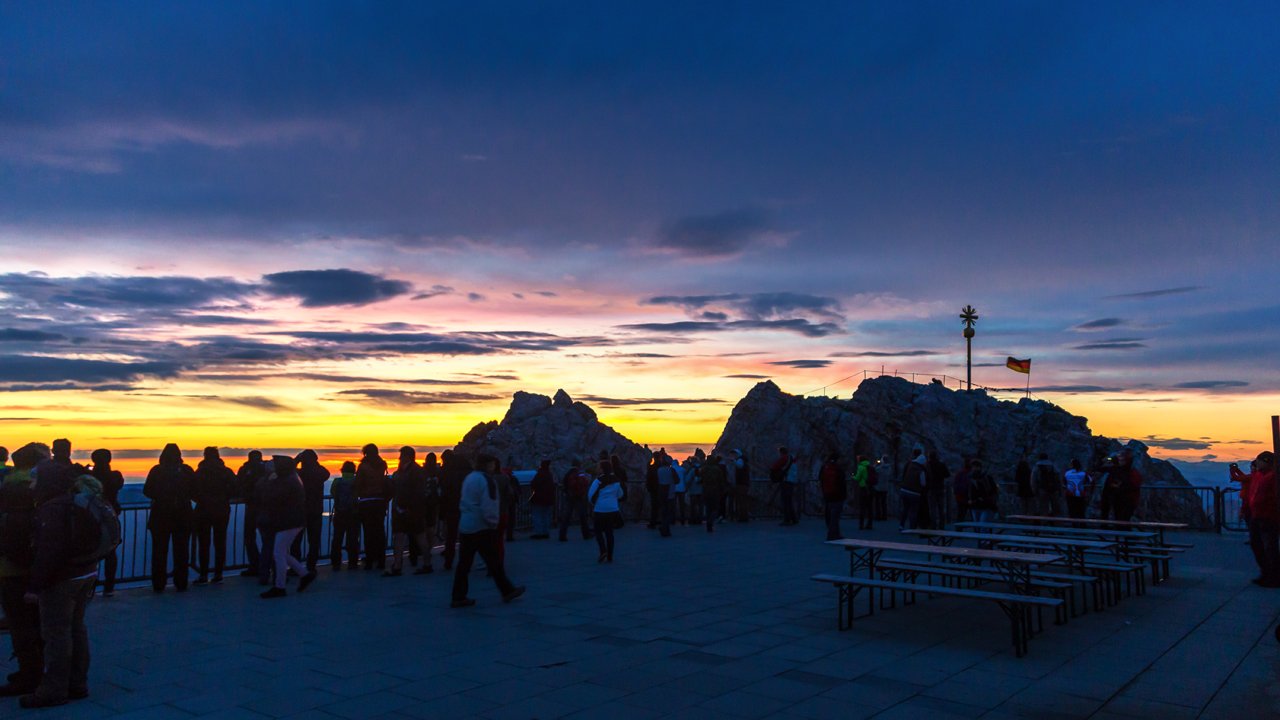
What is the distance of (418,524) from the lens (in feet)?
46.5

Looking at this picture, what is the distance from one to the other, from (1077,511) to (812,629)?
13.6m

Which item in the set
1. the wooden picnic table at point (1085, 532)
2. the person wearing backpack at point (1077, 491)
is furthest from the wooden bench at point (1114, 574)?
the person wearing backpack at point (1077, 491)

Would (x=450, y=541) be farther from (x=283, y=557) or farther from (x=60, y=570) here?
(x=60, y=570)

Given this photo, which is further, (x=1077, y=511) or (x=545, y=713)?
(x=1077, y=511)

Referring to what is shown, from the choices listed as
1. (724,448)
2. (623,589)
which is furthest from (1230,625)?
(724,448)

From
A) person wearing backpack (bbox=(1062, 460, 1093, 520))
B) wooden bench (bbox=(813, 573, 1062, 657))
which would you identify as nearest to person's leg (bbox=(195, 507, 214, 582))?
wooden bench (bbox=(813, 573, 1062, 657))

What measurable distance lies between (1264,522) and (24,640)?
14.4 m

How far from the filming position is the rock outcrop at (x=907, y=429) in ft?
180

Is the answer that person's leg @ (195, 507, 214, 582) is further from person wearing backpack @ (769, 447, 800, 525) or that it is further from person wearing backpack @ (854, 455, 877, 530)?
person wearing backpack @ (854, 455, 877, 530)

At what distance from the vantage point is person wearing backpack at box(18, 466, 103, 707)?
6.45 metres

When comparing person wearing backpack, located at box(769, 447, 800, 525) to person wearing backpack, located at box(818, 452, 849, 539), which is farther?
person wearing backpack, located at box(769, 447, 800, 525)

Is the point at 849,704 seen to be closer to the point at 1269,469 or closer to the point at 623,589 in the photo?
the point at 623,589

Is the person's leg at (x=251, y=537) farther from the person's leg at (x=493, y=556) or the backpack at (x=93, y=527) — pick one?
the backpack at (x=93, y=527)

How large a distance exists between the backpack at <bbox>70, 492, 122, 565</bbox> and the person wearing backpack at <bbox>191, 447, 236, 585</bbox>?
6.57 meters
